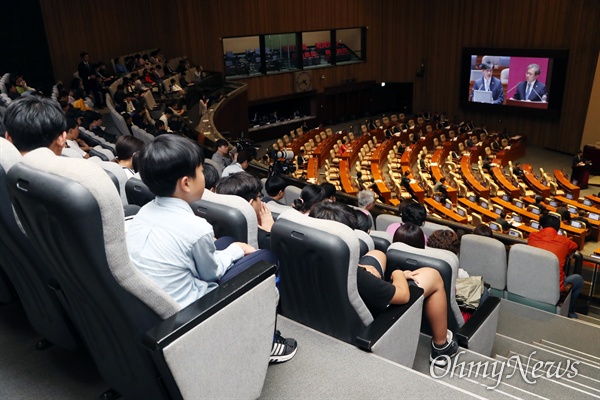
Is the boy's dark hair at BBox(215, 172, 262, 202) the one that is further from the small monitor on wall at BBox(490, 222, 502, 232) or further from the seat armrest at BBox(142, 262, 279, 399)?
the small monitor on wall at BBox(490, 222, 502, 232)

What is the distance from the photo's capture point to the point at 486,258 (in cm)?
409

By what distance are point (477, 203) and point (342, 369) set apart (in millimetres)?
8118

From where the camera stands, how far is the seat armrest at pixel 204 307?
48.2 inches

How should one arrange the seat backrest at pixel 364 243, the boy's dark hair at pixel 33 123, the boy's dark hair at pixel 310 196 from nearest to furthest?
the boy's dark hair at pixel 33 123
the seat backrest at pixel 364 243
the boy's dark hair at pixel 310 196

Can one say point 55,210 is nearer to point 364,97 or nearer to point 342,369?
point 342,369

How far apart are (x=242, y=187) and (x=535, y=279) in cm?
254

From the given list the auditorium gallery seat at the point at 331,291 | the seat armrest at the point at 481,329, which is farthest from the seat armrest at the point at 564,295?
the auditorium gallery seat at the point at 331,291

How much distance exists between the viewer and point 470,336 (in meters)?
2.53

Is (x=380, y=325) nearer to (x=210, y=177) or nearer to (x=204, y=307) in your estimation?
(x=204, y=307)

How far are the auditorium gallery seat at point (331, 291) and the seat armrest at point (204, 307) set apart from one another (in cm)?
36

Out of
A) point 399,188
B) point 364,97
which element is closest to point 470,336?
point 399,188

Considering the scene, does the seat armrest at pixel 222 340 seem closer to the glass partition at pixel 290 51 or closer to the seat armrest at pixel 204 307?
the seat armrest at pixel 204 307

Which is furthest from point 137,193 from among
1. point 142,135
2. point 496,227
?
point 496,227

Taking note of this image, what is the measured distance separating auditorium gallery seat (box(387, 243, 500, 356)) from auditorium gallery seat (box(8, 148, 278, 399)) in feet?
3.81
